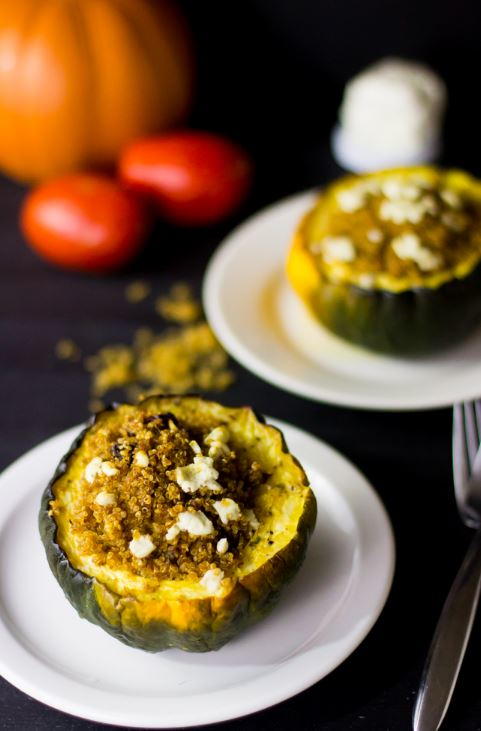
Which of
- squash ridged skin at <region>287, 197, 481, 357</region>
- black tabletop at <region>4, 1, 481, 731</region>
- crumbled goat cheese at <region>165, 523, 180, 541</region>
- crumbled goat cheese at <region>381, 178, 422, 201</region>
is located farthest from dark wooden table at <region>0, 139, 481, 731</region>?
crumbled goat cheese at <region>381, 178, 422, 201</region>

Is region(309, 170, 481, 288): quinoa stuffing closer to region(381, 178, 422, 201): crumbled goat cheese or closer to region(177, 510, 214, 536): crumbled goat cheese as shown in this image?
region(381, 178, 422, 201): crumbled goat cheese

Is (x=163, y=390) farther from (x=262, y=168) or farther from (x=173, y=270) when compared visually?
(x=262, y=168)

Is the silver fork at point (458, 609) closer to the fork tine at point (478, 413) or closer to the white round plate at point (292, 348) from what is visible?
the fork tine at point (478, 413)

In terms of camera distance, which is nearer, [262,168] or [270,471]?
[270,471]

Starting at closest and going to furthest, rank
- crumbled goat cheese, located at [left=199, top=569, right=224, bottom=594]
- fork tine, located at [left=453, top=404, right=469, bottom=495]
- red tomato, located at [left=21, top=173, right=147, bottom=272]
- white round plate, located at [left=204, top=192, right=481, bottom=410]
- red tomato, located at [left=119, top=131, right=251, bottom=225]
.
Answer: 1. crumbled goat cheese, located at [left=199, top=569, right=224, bottom=594]
2. fork tine, located at [left=453, top=404, right=469, bottom=495]
3. white round plate, located at [left=204, top=192, right=481, bottom=410]
4. red tomato, located at [left=21, top=173, right=147, bottom=272]
5. red tomato, located at [left=119, top=131, right=251, bottom=225]

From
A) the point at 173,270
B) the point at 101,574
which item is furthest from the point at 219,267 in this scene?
the point at 101,574

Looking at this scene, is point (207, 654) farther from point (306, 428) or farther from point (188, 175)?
point (188, 175)
